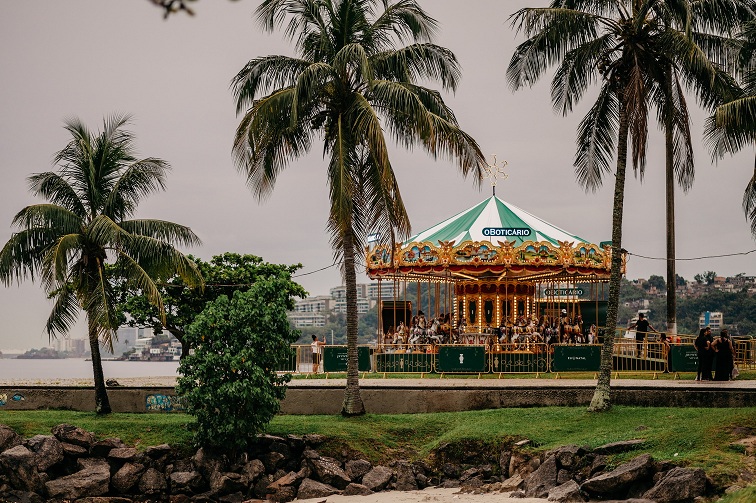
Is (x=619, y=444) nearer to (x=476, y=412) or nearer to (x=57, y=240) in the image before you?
(x=476, y=412)

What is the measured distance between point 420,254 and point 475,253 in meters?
2.02

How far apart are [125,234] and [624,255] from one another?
1939 centimetres

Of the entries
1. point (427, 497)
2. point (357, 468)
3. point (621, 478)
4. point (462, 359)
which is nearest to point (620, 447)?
point (621, 478)

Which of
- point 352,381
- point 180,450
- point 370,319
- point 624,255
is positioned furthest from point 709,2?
point 370,319

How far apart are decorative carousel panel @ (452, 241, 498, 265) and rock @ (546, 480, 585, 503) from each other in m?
16.3

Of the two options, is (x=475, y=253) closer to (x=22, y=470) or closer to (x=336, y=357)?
(x=336, y=357)

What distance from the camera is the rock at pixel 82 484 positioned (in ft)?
66.5

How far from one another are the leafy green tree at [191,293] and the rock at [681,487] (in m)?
22.8

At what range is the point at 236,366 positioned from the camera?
21547mm

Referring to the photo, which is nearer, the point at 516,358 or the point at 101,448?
the point at 101,448

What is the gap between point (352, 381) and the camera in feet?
79.0

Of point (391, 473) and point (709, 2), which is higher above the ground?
point (709, 2)

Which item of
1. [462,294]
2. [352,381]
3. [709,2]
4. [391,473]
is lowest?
[391,473]

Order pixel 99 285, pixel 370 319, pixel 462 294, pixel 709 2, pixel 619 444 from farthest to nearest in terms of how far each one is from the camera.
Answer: pixel 370 319, pixel 462 294, pixel 709 2, pixel 99 285, pixel 619 444
